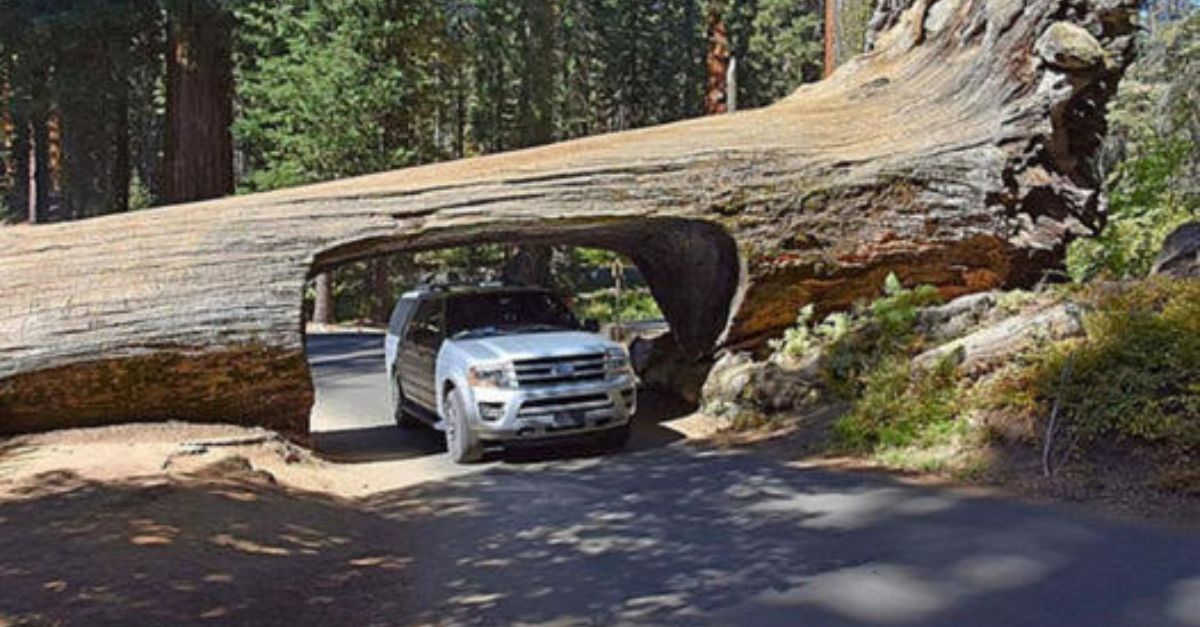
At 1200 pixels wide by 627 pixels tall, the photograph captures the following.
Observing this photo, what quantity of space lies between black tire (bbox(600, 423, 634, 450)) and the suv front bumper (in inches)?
7.0

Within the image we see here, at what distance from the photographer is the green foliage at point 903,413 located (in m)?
8.15

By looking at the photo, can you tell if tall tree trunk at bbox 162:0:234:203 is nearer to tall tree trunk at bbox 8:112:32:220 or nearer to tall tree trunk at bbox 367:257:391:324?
tall tree trunk at bbox 367:257:391:324

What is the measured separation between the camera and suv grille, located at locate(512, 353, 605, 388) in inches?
375

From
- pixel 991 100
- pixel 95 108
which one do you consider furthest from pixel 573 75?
pixel 991 100

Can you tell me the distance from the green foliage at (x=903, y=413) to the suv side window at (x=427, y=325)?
186 inches

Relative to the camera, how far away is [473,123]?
114 ft

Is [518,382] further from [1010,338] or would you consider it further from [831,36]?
[831,36]

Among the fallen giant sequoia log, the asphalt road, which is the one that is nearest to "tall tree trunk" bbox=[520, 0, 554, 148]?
the fallen giant sequoia log

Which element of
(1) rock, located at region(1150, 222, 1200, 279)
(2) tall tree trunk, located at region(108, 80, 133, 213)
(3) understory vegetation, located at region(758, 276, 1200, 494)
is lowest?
(3) understory vegetation, located at region(758, 276, 1200, 494)

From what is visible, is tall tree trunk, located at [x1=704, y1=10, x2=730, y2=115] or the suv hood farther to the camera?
tall tree trunk, located at [x1=704, y1=10, x2=730, y2=115]

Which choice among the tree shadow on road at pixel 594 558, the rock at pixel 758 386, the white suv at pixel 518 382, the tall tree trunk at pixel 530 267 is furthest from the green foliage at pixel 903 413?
the tall tree trunk at pixel 530 267

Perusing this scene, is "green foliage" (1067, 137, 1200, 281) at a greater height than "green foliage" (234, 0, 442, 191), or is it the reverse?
"green foliage" (234, 0, 442, 191)

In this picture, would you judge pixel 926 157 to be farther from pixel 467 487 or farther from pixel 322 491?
pixel 322 491

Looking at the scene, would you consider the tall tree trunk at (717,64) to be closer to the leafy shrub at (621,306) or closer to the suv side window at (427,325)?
the leafy shrub at (621,306)
